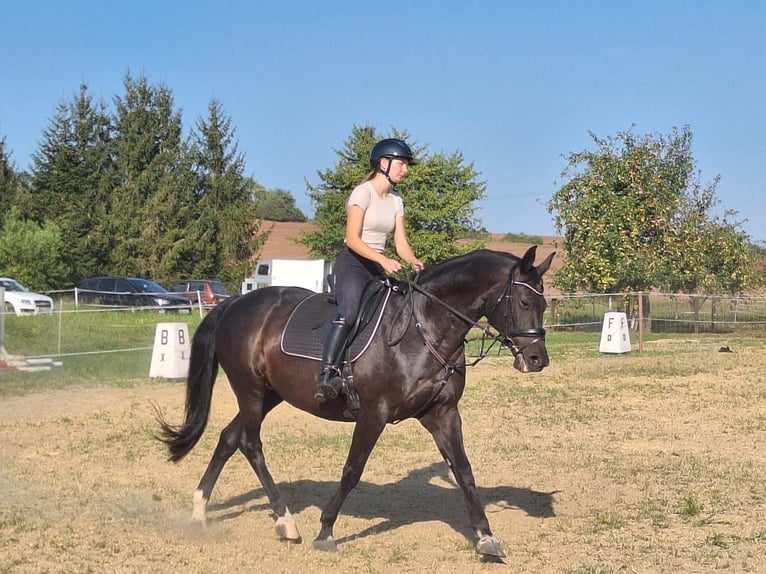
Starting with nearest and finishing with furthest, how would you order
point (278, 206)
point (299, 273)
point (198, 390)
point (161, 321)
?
1. point (198, 390)
2. point (161, 321)
3. point (299, 273)
4. point (278, 206)

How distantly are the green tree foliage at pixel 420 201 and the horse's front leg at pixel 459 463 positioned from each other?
4870cm

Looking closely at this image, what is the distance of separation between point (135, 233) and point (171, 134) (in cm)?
670

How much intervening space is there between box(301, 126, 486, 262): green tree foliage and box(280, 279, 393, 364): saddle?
158 feet

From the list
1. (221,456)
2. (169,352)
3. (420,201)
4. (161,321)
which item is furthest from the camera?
(420,201)

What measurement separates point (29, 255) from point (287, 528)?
35.8 metres

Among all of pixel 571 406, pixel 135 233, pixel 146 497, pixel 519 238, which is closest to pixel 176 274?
pixel 135 233

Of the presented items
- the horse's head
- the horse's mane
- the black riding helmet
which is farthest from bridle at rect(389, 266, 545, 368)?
the black riding helmet

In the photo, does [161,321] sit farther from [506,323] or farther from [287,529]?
[506,323]

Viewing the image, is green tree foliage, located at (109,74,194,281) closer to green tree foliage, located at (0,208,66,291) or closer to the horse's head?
green tree foliage, located at (0,208,66,291)

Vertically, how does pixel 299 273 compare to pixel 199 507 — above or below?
above

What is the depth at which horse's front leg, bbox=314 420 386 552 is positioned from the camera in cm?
626

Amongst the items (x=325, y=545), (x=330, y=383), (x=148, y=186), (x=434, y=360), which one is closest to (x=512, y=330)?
(x=434, y=360)

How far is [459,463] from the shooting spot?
246 inches

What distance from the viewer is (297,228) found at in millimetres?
100562
